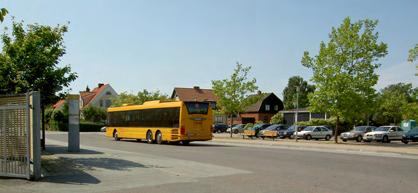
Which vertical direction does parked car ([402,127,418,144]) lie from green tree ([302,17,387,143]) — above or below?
below

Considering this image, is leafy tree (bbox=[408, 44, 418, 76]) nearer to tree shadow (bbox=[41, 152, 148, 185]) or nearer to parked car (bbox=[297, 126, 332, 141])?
parked car (bbox=[297, 126, 332, 141])

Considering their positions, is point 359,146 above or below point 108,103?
below

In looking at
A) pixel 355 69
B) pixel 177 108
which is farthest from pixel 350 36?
pixel 177 108

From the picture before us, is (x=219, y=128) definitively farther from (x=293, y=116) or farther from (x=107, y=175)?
(x=107, y=175)

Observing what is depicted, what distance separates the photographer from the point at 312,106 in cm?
3931

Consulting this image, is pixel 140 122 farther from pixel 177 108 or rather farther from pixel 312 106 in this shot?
pixel 312 106

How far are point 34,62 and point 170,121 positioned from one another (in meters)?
14.9

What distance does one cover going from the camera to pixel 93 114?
88.0 meters

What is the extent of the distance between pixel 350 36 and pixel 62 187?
105ft

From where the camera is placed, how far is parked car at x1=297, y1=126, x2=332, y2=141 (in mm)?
46094

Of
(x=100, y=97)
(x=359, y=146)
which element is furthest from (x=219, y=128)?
(x=100, y=97)

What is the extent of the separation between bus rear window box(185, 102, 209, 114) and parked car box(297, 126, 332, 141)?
1688 centimetres

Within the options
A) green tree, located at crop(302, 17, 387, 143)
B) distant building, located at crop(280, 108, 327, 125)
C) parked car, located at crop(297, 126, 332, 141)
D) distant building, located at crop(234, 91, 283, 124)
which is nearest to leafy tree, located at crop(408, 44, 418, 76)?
green tree, located at crop(302, 17, 387, 143)

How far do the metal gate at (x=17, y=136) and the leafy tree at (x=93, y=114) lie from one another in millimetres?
76887
